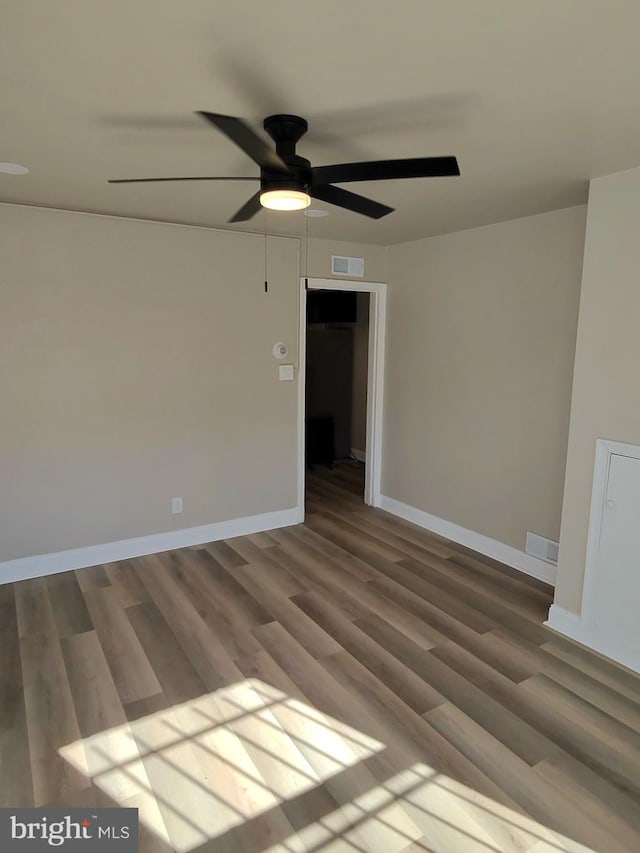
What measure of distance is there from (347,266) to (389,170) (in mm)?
2901

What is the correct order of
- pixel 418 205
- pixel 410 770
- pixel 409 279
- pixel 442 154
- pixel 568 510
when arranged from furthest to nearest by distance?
pixel 409 279, pixel 418 205, pixel 568 510, pixel 442 154, pixel 410 770

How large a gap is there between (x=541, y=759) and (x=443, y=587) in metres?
1.46


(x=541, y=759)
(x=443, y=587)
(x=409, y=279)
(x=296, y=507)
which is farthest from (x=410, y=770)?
(x=409, y=279)

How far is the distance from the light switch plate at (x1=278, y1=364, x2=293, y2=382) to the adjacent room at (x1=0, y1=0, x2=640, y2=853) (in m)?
0.05

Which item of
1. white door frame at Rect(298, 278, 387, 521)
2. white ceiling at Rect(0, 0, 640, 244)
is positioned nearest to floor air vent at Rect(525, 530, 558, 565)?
white door frame at Rect(298, 278, 387, 521)

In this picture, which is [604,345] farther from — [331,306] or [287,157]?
[331,306]

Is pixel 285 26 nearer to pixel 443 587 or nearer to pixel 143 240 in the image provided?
pixel 143 240

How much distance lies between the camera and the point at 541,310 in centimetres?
356

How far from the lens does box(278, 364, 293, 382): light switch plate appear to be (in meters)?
4.48

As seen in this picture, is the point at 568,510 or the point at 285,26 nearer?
the point at 285,26

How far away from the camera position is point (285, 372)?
4508 millimetres

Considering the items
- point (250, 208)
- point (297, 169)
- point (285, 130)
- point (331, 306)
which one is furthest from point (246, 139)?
point (331, 306)

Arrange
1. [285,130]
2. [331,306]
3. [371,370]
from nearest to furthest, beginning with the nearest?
1. [285,130]
2. [371,370]
3. [331,306]

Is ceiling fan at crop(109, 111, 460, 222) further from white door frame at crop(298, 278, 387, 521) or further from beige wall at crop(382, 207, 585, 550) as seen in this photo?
white door frame at crop(298, 278, 387, 521)
